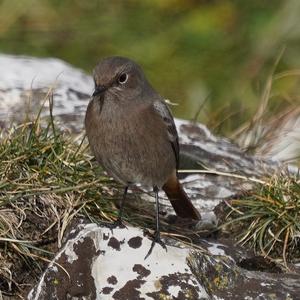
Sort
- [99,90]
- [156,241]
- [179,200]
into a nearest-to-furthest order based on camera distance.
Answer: [156,241]
[99,90]
[179,200]

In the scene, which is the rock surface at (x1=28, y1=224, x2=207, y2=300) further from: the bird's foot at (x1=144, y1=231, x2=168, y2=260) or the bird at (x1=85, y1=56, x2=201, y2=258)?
the bird at (x1=85, y1=56, x2=201, y2=258)

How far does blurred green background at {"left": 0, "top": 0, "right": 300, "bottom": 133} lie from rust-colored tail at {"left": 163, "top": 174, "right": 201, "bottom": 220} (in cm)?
336

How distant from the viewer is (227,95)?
10.7 m

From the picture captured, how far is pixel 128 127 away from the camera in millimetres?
6629

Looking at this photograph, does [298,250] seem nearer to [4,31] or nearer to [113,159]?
[113,159]

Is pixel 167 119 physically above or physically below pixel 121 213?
above

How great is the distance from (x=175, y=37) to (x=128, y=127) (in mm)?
5316

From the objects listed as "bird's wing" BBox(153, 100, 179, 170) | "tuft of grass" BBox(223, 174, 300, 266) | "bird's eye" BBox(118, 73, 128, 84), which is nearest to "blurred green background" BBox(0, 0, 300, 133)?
"bird's wing" BBox(153, 100, 179, 170)

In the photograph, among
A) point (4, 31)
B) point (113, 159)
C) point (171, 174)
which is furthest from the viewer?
point (4, 31)

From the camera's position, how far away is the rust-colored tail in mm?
7145

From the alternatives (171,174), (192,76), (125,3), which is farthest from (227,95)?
(171,174)

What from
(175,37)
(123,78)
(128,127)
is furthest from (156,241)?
(175,37)

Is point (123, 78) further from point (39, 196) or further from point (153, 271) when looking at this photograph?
point (153, 271)

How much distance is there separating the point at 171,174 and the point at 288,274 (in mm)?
1070
